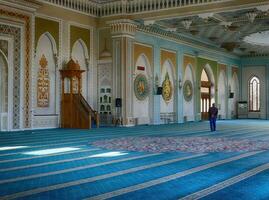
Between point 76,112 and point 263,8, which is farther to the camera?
point 76,112

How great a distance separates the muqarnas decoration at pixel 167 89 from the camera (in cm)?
1664

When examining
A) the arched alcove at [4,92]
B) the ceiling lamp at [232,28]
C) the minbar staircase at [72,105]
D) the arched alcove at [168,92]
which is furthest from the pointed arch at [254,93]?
the arched alcove at [4,92]

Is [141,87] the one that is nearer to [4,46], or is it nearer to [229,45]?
[4,46]

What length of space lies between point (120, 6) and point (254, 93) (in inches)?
508

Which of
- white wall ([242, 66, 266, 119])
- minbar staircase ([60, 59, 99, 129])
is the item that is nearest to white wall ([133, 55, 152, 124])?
minbar staircase ([60, 59, 99, 129])

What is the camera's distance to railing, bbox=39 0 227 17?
1296cm

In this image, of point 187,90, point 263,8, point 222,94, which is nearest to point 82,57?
point 263,8

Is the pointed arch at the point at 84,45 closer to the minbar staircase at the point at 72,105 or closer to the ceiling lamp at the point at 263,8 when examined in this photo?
the minbar staircase at the point at 72,105

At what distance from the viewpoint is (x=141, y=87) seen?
1514 cm

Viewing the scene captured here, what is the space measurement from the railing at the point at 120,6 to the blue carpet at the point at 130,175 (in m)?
7.45

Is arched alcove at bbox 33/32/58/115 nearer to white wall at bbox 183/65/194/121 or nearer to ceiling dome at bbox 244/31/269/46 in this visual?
white wall at bbox 183/65/194/121

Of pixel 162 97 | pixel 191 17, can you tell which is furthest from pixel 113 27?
pixel 162 97

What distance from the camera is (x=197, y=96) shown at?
63.0 ft

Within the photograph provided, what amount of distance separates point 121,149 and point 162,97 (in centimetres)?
976
